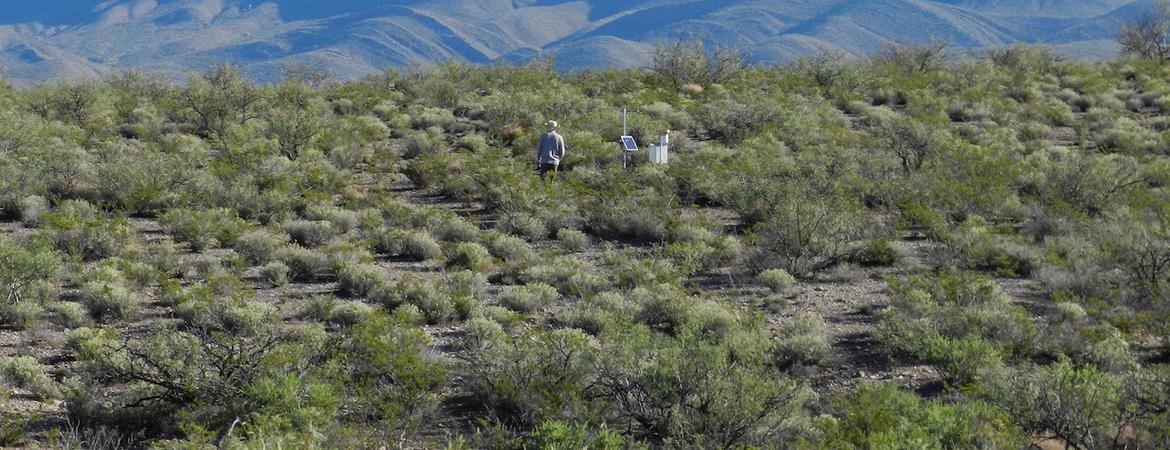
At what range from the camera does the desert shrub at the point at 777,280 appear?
12.5 m

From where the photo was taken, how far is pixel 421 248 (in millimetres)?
14148

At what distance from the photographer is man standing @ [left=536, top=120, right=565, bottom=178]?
62.1ft

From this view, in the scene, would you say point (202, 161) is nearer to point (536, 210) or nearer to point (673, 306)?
point (536, 210)

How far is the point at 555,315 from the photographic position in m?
11.4

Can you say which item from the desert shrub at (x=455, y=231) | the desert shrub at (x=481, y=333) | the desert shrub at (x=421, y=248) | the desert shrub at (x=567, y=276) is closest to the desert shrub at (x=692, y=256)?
the desert shrub at (x=567, y=276)

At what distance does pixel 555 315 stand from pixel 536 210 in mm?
4831

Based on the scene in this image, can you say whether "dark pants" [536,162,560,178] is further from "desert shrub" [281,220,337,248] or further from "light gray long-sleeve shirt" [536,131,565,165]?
"desert shrub" [281,220,337,248]

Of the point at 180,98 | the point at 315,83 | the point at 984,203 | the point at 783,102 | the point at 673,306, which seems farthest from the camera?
the point at 315,83

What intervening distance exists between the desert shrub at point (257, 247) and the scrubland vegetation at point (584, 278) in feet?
0.14

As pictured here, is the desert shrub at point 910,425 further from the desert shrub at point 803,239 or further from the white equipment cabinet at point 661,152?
the white equipment cabinet at point 661,152

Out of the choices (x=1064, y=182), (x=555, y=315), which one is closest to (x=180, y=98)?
(x=555, y=315)

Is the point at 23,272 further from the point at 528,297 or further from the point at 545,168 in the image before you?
the point at 545,168

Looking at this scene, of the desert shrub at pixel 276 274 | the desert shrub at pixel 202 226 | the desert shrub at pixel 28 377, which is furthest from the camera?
the desert shrub at pixel 202 226

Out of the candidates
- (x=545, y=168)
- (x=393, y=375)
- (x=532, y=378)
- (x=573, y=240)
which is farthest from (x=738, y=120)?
(x=393, y=375)
